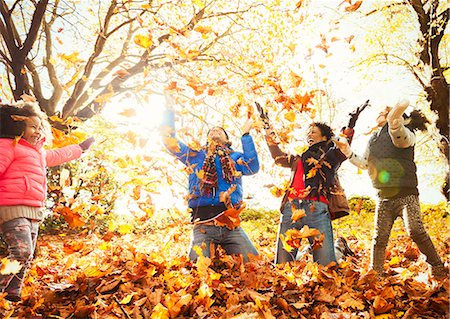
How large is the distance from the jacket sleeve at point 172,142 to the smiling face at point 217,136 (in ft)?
0.94

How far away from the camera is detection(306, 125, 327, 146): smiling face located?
423 centimetres

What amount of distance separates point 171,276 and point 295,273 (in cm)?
127

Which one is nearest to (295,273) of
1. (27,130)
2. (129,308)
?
(129,308)

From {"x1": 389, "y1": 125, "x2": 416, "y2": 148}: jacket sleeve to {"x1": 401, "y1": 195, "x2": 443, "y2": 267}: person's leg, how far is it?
0.54 metres

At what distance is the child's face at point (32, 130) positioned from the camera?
3.35 meters

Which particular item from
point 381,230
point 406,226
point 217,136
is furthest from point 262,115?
point 406,226

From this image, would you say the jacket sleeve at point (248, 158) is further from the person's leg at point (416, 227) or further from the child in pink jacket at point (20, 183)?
the child in pink jacket at point (20, 183)

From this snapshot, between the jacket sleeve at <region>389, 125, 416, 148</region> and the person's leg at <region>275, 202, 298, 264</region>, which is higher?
the jacket sleeve at <region>389, 125, 416, 148</region>

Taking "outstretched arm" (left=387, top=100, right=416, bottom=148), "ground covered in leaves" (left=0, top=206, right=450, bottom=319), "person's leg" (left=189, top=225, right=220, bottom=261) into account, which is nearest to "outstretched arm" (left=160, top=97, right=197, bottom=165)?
"person's leg" (left=189, top=225, right=220, bottom=261)

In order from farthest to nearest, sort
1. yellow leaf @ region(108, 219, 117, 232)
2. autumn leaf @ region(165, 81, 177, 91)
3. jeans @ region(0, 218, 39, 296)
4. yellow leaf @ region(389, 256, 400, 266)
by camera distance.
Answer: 1. yellow leaf @ region(108, 219, 117, 232)
2. autumn leaf @ region(165, 81, 177, 91)
3. yellow leaf @ region(389, 256, 400, 266)
4. jeans @ region(0, 218, 39, 296)

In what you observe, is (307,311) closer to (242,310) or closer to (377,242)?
(242,310)

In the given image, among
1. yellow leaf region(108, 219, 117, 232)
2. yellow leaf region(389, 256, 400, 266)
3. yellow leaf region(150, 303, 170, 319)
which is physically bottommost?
yellow leaf region(108, 219, 117, 232)

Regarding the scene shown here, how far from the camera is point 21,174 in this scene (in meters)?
3.14

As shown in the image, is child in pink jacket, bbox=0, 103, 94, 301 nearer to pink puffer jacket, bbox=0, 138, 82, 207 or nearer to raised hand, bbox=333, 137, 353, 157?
pink puffer jacket, bbox=0, 138, 82, 207
